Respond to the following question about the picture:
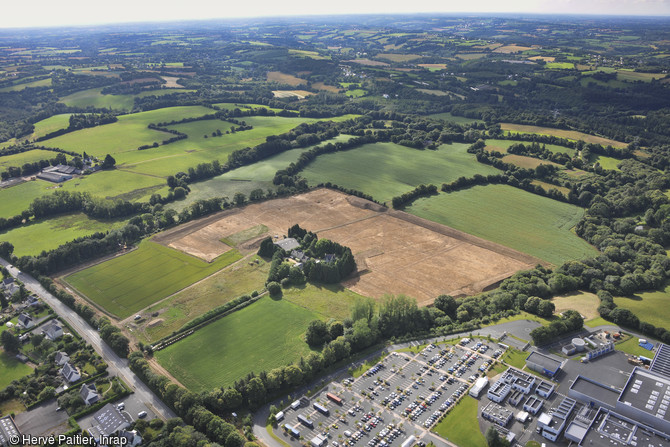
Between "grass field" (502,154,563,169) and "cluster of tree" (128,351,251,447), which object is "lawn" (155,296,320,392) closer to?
"cluster of tree" (128,351,251,447)

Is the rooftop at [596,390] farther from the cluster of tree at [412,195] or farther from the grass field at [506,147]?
the grass field at [506,147]

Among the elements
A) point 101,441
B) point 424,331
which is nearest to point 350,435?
point 424,331

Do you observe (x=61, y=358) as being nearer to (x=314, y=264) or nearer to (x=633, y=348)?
(x=314, y=264)

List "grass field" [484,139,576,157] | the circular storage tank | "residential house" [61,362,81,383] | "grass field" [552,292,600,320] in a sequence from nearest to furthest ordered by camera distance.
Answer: "residential house" [61,362,81,383]
the circular storage tank
"grass field" [552,292,600,320]
"grass field" [484,139,576,157]

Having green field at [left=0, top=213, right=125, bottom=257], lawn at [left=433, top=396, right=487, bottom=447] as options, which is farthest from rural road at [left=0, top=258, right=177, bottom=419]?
lawn at [left=433, top=396, right=487, bottom=447]

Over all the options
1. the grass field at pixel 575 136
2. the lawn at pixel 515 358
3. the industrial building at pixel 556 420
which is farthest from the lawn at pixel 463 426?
the grass field at pixel 575 136

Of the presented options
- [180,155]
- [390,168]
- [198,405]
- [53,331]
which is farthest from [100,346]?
[390,168]
